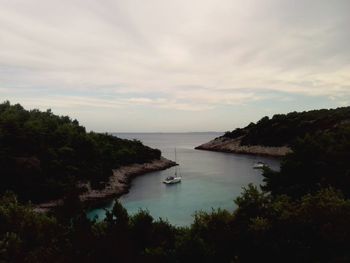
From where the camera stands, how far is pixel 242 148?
526ft

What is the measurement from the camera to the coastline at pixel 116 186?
197ft

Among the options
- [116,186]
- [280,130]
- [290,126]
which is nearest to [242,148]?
[280,130]

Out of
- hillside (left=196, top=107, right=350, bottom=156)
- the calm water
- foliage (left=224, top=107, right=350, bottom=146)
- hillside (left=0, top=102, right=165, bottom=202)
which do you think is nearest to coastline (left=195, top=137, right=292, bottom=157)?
hillside (left=196, top=107, right=350, bottom=156)

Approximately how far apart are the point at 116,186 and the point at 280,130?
276 ft

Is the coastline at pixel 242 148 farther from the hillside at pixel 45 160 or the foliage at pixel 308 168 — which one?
the foliage at pixel 308 168

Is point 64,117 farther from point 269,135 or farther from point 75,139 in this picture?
point 269,135

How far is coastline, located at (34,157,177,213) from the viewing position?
197 feet

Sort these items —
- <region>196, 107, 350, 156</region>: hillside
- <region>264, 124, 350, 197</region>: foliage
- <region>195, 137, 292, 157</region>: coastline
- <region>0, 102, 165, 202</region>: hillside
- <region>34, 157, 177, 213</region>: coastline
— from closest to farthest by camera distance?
<region>264, 124, 350, 197</region>: foliage → <region>34, 157, 177, 213</region>: coastline → <region>0, 102, 165, 202</region>: hillside → <region>196, 107, 350, 156</region>: hillside → <region>195, 137, 292, 157</region>: coastline

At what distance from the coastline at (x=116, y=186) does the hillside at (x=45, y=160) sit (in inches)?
65.5

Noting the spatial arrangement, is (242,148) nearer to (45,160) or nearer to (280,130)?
(280,130)

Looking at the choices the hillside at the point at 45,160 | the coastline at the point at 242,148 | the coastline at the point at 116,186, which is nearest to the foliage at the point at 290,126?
the coastline at the point at 242,148

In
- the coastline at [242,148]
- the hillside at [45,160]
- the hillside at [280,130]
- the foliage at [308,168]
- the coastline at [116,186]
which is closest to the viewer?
the foliage at [308,168]

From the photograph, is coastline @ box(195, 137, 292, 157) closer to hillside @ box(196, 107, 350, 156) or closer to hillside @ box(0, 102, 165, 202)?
hillside @ box(196, 107, 350, 156)

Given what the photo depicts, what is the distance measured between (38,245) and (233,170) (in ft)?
281
